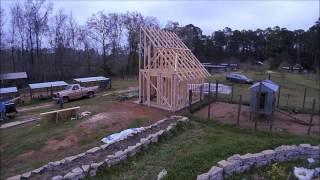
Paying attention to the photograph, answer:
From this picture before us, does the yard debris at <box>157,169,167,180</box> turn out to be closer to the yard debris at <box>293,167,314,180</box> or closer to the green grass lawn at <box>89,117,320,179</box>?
Answer: the green grass lawn at <box>89,117,320,179</box>

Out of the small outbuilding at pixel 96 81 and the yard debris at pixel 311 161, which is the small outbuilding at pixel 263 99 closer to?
the yard debris at pixel 311 161

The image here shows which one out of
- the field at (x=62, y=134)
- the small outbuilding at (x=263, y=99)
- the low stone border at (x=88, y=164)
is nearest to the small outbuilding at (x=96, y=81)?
the field at (x=62, y=134)

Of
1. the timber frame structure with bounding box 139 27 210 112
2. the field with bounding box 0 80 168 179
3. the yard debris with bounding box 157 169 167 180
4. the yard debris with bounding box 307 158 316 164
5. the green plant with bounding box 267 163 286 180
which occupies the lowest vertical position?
the field with bounding box 0 80 168 179

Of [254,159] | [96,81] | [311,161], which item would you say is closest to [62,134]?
[254,159]

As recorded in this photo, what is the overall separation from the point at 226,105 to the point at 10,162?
12440 millimetres

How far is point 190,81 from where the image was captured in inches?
722

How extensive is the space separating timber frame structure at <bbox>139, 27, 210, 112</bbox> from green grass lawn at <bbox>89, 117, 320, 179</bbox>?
137 inches

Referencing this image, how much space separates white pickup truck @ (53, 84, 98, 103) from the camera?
2405cm

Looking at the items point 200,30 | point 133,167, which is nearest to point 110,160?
point 133,167

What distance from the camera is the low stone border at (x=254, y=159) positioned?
751 centimetres

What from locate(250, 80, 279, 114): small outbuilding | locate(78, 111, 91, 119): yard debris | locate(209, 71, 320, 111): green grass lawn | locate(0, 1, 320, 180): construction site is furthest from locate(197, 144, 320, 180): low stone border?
locate(78, 111, 91, 119): yard debris

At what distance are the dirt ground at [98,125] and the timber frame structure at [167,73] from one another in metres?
0.97

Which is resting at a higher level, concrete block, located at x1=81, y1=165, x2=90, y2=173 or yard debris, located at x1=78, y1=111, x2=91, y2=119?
concrete block, located at x1=81, y1=165, x2=90, y2=173

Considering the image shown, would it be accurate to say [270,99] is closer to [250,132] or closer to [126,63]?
[250,132]
